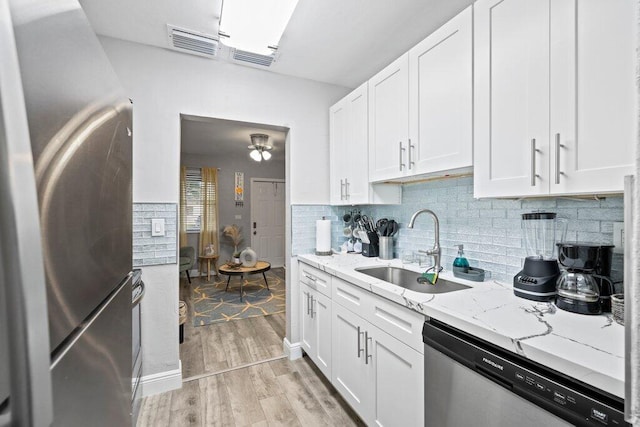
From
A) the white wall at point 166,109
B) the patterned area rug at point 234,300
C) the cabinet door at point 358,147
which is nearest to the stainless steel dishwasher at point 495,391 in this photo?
the cabinet door at point 358,147

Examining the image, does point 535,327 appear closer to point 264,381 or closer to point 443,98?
point 443,98

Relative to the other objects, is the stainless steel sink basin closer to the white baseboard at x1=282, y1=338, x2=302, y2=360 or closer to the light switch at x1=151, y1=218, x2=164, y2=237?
the white baseboard at x1=282, y1=338, x2=302, y2=360

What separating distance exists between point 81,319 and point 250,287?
169 inches

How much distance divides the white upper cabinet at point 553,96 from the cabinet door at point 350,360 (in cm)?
103

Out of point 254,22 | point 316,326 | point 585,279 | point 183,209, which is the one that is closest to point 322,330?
point 316,326

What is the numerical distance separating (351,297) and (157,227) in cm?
149

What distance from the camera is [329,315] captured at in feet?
6.61

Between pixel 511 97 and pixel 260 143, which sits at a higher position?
pixel 260 143

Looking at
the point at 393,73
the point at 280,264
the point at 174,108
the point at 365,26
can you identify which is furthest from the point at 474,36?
the point at 280,264

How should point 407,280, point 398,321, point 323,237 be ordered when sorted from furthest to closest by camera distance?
point 323,237 < point 407,280 < point 398,321

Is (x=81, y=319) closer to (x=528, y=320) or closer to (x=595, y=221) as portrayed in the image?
(x=528, y=320)

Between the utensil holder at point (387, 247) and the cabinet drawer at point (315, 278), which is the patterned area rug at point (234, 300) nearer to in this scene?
the cabinet drawer at point (315, 278)

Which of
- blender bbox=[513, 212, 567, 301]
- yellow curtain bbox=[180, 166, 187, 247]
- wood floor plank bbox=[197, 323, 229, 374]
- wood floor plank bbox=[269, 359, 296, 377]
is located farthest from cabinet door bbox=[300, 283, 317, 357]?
yellow curtain bbox=[180, 166, 187, 247]

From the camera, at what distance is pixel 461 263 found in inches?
67.1
